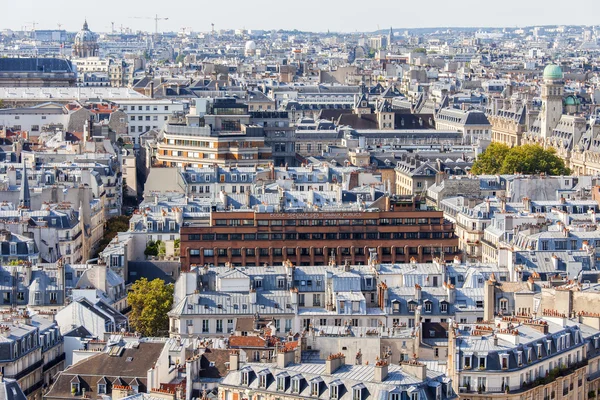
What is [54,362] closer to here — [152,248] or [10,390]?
[10,390]

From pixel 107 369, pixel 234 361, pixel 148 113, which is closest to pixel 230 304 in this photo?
pixel 107 369

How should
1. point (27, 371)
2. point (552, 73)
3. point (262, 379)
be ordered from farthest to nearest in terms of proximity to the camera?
point (552, 73) → point (27, 371) → point (262, 379)

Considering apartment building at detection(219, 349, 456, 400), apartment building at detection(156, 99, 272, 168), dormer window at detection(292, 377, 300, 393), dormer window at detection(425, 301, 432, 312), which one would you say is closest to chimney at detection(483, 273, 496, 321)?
dormer window at detection(425, 301, 432, 312)

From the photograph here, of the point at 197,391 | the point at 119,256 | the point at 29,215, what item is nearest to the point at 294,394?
the point at 197,391

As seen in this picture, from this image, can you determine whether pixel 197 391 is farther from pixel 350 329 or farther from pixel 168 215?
pixel 168 215

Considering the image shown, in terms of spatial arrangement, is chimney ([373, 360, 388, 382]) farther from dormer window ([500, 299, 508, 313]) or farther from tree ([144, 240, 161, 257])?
tree ([144, 240, 161, 257])

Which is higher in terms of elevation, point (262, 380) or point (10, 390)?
point (262, 380)

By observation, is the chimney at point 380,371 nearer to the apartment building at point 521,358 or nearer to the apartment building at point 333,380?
the apartment building at point 333,380
